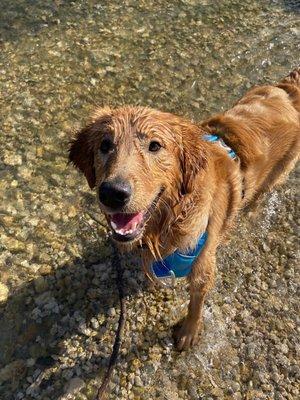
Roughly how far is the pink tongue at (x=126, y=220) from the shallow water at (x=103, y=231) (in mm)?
1370

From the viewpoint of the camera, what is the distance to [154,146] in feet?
8.90

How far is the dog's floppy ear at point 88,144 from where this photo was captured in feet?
9.60

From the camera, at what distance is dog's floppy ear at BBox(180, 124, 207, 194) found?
9.21 feet

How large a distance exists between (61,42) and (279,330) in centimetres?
424

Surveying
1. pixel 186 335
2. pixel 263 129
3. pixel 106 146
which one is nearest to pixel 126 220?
pixel 106 146

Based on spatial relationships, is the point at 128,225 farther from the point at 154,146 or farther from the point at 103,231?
the point at 103,231

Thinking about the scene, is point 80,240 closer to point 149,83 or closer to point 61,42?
point 149,83

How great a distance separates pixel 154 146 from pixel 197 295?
4.27ft

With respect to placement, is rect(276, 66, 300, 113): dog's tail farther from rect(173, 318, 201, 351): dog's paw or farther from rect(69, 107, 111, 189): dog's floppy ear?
rect(173, 318, 201, 351): dog's paw

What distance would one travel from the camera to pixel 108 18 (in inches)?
238

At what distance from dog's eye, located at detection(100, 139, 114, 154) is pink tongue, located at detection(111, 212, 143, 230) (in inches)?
15.5

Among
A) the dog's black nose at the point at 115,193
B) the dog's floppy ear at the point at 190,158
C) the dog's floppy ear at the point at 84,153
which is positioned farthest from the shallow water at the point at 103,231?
the dog's black nose at the point at 115,193

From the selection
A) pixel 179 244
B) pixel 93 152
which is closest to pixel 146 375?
pixel 179 244

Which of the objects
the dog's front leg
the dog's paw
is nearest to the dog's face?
the dog's front leg
